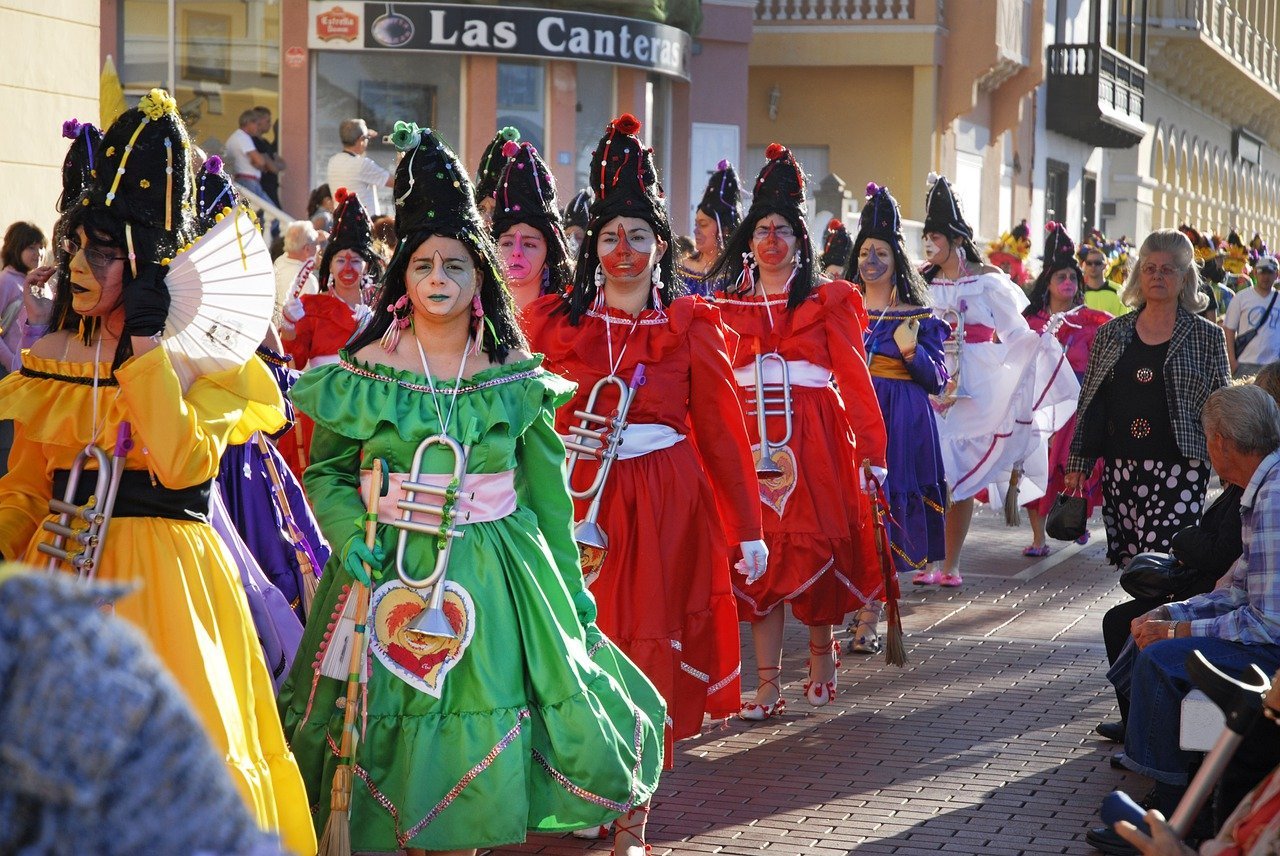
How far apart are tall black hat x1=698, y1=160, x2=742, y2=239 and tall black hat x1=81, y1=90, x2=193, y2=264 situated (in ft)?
19.0

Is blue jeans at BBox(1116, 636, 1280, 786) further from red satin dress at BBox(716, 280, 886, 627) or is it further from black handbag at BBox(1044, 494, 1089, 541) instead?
black handbag at BBox(1044, 494, 1089, 541)

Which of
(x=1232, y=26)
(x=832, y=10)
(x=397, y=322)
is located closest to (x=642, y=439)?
(x=397, y=322)

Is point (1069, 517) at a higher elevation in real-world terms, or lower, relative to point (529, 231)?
lower

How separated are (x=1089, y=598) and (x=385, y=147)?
11.2 metres

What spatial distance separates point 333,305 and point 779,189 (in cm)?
251

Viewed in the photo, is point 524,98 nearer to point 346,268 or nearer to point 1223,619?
point 346,268

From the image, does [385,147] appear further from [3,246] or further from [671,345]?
[671,345]

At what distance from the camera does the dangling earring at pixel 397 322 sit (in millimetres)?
4895

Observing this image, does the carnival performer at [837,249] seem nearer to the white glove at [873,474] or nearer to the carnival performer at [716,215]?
the carnival performer at [716,215]

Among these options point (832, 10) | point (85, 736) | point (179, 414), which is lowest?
point (85, 736)

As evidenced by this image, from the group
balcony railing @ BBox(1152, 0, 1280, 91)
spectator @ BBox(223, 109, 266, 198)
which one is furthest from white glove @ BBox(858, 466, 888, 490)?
balcony railing @ BBox(1152, 0, 1280, 91)

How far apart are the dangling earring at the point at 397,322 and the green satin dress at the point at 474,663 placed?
0.11 meters

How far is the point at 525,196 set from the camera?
23.6 ft


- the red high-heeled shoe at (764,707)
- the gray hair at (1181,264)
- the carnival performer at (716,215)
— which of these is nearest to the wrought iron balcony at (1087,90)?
the carnival performer at (716,215)
